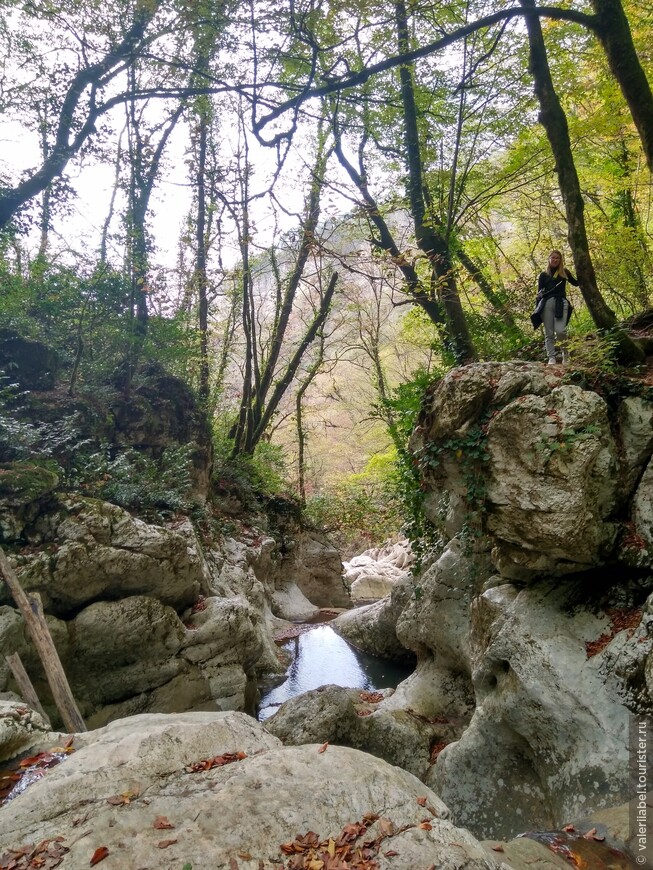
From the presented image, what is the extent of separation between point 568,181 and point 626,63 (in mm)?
1538

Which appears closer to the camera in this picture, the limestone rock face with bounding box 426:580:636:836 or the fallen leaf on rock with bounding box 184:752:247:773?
the fallen leaf on rock with bounding box 184:752:247:773

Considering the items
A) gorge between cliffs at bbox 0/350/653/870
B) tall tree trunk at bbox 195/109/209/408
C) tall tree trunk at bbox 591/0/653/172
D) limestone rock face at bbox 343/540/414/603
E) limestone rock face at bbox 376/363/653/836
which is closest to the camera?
gorge between cliffs at bbox 0/350/653/870

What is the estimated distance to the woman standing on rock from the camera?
720 cm

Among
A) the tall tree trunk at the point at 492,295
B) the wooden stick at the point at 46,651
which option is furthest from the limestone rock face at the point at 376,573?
the wooden stick at the point at 46,651

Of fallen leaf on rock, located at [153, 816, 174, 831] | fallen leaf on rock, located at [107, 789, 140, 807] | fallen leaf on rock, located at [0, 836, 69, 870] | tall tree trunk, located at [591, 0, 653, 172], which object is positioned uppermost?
tall tree trunk, located at [591, 0, 653, 172]

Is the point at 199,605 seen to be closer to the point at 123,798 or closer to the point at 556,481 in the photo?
the point at 123,798

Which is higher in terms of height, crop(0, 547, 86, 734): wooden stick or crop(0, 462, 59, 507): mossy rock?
crop(0, 462, 59, 507): mossy rock

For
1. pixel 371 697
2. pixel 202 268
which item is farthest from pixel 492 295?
pixel 202 268

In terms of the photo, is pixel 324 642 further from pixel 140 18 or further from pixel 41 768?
pixel 140 18

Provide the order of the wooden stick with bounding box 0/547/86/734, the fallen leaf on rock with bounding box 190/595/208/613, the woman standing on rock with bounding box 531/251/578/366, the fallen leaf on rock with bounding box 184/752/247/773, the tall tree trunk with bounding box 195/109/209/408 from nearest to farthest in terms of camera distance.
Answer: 1. the fallen leaf on rock with bounding box 184/752/247/773
2. the wooden stick with bounding box 0/547/86/734
3. the woman standing on rock with bounding box 531/251/578/366
4. the fallen leaf on rock with bounding box 190/595/208/613
5. the tall tree trunk with bounding box 195/109/209/408

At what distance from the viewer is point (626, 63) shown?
21.5 feet

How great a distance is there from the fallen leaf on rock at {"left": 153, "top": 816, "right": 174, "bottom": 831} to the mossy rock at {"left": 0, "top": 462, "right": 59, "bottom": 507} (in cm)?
594

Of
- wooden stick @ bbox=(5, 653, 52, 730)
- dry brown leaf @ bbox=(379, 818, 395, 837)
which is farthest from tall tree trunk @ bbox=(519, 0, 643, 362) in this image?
wooden stick @ bbox=(5, 653, 52, 730)

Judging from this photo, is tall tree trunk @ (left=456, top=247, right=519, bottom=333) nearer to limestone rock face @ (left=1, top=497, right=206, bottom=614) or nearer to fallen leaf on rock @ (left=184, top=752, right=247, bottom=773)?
limestone rock face @ (left=1, top=497, right=206, bottom=614)
